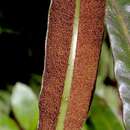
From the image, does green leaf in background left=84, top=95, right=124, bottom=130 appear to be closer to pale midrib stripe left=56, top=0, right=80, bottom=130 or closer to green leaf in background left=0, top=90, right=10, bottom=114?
green leaf in background left=0, top=90, right=10, bottom=114

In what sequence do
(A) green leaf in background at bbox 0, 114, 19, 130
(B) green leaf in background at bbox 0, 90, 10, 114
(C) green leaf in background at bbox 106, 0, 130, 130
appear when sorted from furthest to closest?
1. (B) green leaf in background at bbox 0, 90, 10, 114
2. (A) green leaf in background at bbox 0, 114, 19, 130
3. (C) green leaf in background at bbox 106, 0, 130, 130

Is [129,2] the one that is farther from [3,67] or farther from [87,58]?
[3,67]

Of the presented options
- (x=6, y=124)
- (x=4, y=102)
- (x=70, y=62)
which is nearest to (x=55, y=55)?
(x=70, y=62)

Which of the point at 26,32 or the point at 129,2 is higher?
the point at 129,2

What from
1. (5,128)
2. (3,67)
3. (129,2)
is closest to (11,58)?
(3,67)

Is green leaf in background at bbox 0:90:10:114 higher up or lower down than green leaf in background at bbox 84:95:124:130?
lower down

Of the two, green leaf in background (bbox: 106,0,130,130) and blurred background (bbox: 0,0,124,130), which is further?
blurred background (bbox: 0,0,124,130)

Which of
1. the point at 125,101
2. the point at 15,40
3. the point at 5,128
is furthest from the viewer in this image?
the point at 15,40

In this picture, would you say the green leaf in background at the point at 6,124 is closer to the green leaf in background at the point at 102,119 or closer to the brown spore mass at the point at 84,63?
the green leaf in background at the point at 102,119

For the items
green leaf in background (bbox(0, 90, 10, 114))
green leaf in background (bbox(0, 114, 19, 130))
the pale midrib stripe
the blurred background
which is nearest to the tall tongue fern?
the pale midrib stripe
